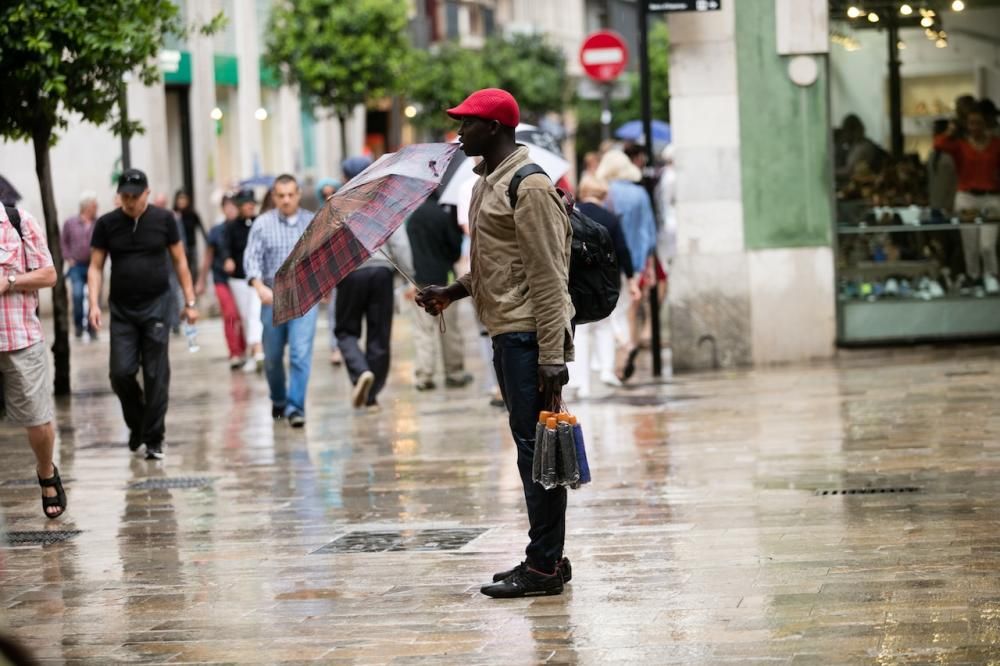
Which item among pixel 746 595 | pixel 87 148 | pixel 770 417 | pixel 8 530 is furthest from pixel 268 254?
pixel 87 148

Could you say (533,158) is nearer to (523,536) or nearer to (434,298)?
(523,536)

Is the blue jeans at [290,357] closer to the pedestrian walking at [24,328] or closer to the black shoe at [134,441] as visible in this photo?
the black shoe at [134,441]

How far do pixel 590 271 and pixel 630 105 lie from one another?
6269 centimetres

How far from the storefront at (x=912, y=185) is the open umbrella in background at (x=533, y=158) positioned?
3.01m

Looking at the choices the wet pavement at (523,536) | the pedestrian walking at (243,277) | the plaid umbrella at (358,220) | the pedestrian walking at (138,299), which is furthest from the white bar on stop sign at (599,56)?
the plaid umbrella at (358,220)

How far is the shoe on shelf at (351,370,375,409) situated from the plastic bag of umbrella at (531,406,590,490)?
283 inches

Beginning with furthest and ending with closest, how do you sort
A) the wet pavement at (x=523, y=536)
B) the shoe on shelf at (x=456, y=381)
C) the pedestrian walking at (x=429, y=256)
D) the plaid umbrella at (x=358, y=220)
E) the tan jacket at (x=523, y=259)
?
the shoe on shelf at (x=456, y=381), the pedestrian walking at (x=429, y=256), the plaid umbrella at (x=358, y=220), the tan jacket at (x=523, y=259), the wet pavement at (x=523, y=536)

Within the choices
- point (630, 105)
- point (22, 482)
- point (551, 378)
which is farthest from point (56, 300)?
point (630, 105)

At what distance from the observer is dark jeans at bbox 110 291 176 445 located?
12.5 m

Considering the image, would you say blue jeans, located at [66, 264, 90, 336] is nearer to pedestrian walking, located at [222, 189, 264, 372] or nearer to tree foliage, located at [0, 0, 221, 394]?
pedestrian walking, located at [222, 189, 264, 372]

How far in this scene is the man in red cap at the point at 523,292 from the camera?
7.18m

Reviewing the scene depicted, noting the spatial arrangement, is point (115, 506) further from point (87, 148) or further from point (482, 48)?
point (482, 48)

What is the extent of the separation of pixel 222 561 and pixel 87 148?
2465 centimetres

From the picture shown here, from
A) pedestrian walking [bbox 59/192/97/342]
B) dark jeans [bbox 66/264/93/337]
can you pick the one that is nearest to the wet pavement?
dark jeans [bbox 66/264/93/337]
